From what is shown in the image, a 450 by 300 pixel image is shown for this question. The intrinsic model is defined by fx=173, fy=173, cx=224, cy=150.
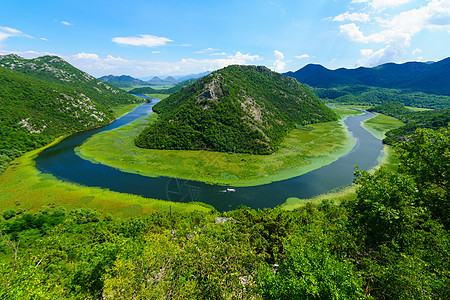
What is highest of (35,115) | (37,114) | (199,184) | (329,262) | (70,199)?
(37,114)

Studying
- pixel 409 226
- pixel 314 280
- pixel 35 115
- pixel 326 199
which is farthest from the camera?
pixel 35 115

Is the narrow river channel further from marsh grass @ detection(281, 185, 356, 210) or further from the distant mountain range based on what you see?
the distant mountain range

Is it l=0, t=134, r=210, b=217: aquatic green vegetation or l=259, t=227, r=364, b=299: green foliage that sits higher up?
l=259, t=227, r=364, b=299: green foliage

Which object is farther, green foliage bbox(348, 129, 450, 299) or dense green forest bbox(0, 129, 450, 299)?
dense green forest bbox(0, 129, 450, 299)

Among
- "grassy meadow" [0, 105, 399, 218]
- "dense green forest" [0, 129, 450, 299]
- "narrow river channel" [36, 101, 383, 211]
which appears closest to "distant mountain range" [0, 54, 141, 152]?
"grassy meadow" [0, 105, 399, 218]

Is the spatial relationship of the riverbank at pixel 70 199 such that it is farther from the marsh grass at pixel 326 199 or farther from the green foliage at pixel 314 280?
the green foliage at pixel 314 280

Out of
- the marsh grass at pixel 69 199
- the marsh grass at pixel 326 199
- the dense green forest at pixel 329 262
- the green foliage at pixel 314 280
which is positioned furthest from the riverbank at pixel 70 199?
the green foliage at pixel 314 280

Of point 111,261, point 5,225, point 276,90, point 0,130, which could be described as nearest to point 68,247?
point 111,261

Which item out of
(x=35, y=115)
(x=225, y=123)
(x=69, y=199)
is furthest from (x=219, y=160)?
(x=35, y=115)

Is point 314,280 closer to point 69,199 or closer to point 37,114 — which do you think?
point 69,199
